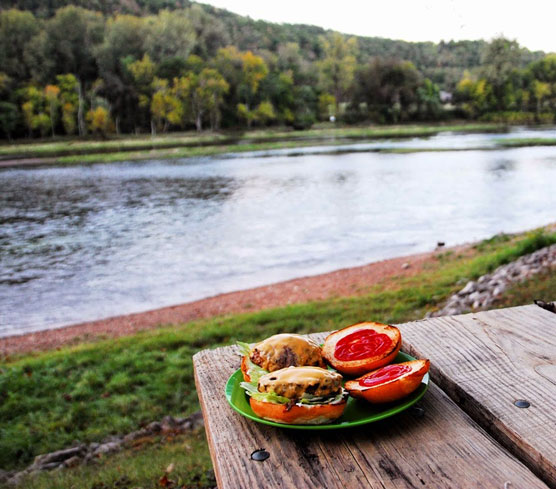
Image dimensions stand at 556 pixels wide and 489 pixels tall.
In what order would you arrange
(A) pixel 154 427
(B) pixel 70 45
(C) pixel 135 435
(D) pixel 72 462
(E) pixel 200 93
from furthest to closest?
1. (B) pixel 70 45
2. (E) pixel 200 93
3. (A) pixel 154 427
4. (C) pixel 135 435
5. (D) pixel 72 462

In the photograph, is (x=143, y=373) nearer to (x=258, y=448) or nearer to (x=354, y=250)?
(x=258, y=448)

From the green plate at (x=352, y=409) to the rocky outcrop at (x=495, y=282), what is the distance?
7.04 metres

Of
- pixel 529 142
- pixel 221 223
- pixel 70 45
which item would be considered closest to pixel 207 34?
pixel 70 45

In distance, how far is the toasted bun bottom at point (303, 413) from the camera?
136cm

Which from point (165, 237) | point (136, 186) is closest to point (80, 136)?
point (136, 186)

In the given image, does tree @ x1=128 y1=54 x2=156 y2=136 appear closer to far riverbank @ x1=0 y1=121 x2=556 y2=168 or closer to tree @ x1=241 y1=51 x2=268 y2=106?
far riverbank @ x1=0 y1=121 x2=556 y2=168

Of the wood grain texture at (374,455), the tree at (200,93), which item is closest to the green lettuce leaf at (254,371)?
the wood grain texture at (374,455)

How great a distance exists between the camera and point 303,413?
4.46 feet

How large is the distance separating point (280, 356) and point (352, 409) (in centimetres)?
27

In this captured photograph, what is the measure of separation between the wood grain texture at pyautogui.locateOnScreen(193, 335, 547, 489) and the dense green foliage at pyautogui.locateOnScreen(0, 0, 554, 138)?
91.4 meters

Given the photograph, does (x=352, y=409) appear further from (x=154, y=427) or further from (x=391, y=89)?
(x=391, y=89)

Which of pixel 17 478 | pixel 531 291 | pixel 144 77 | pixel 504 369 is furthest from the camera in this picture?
pixel 144 77

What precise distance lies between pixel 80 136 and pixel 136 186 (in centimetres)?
5469

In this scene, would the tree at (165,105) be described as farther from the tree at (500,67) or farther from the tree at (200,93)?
the tree at (500,67)
